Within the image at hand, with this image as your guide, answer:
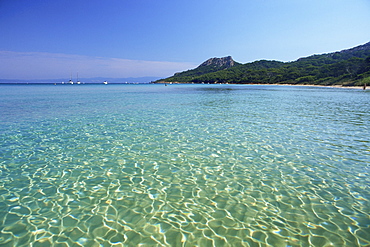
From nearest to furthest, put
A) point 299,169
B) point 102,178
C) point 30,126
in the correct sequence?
point 102,178
point 299,169
point 30,126

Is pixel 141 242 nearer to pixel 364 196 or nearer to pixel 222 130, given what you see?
pixel 364 196

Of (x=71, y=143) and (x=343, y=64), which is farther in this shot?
(x=343, y=64)

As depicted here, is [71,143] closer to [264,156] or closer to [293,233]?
[264,156]

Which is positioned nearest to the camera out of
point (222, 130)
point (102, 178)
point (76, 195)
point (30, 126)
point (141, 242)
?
point (141, 242)

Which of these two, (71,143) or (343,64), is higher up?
(343,64)

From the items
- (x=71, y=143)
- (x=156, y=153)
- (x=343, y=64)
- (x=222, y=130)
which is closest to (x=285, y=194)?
(x=156, y=153)

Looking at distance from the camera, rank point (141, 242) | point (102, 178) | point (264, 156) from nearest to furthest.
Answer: point (141, 242), point (102, 178), point (264, 156)

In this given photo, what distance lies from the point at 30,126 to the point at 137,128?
8341 millimetres

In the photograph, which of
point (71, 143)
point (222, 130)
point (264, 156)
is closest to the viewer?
point (264, 156)

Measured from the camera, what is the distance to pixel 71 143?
11.8m

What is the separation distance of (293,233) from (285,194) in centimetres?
178

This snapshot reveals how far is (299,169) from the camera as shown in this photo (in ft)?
27.2

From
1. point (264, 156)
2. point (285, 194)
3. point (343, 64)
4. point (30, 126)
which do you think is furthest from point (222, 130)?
point (343, 64)

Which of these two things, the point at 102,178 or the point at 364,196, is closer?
the point at 364,196
